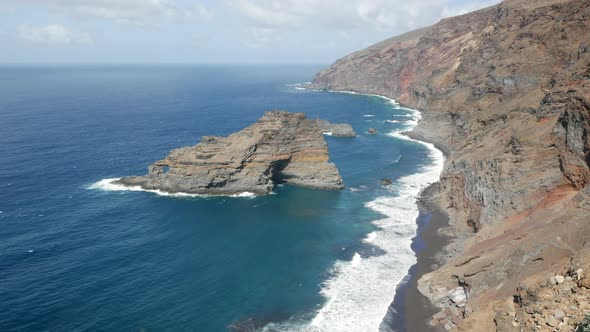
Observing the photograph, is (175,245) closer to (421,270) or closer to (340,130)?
(421,270)

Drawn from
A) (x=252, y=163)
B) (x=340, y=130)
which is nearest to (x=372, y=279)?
(x=252, y=163)

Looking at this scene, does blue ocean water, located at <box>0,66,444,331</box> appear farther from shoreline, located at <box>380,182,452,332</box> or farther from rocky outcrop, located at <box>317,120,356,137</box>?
rocky outcrop, located at <box>317,120,356,137</box>

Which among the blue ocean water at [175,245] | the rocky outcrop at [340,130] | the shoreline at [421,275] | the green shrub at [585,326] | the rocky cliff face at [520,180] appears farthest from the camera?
the rocky outcrop at [340,130]

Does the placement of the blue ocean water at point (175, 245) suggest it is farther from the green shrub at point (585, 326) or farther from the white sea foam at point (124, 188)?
the green shrub at point (585, 326)

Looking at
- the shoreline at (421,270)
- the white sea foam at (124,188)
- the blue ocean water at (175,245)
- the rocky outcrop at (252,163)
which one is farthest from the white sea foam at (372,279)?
the white sea foam at (124,188)

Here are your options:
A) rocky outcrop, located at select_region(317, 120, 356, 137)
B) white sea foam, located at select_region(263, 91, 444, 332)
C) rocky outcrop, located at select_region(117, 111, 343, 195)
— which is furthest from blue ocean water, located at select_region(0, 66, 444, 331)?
rocky outcrop, located at select_region(317, 120, 356, 137)

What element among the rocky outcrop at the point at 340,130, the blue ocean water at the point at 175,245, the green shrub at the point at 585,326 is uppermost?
the green shrub at the point at 585,326

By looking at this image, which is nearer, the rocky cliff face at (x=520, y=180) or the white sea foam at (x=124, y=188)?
the rocky cliff face at (x=520, y=180)

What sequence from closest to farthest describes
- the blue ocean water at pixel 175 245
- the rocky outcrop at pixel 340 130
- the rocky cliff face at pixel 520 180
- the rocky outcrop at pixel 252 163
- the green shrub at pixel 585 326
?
the green shrub at pixel 585 326 → the rocky cliff face at pixel 520 180 → the blue ocean water at pixel 175 245 → the rocky outcrop at pixel 252 163 → the rocky outcrop at pixel 340 130
